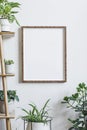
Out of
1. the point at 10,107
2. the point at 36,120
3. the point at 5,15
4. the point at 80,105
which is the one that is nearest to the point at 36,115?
the point at 36,120

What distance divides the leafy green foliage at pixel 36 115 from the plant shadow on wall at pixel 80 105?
8.3 inches

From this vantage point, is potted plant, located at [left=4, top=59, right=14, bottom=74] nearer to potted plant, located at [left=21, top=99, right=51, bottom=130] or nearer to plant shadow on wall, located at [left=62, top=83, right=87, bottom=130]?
potted plant, located at [left=21, top=99, right=51, bottom=130]

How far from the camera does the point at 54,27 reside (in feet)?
8.11

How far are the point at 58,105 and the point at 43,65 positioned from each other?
15.7 inches

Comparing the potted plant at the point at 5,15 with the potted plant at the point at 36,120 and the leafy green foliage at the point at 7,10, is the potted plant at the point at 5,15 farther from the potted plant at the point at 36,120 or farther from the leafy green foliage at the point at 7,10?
the potted plant at the point at 36,120

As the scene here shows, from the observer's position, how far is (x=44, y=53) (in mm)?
2482

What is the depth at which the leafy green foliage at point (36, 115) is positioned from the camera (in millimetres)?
2213

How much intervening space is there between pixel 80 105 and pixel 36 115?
42 centimetres

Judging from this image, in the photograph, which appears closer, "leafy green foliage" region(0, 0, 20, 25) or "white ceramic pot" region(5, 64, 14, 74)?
"leafy green foliage" region(0, 0, 20, 25)

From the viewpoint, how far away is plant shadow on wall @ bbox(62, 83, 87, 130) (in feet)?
7.66

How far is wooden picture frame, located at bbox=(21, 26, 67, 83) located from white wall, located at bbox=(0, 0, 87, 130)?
50mm

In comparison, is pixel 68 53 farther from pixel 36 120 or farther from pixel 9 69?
pixel 36 120

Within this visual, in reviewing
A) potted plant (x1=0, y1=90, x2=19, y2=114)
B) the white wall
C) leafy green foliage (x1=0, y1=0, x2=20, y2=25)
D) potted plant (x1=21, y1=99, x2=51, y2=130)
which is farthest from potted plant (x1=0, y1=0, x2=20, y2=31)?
potted plant (x1=21, y1=99, x2=51, y2=130)

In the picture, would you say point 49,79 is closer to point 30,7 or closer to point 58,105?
point 58,105
